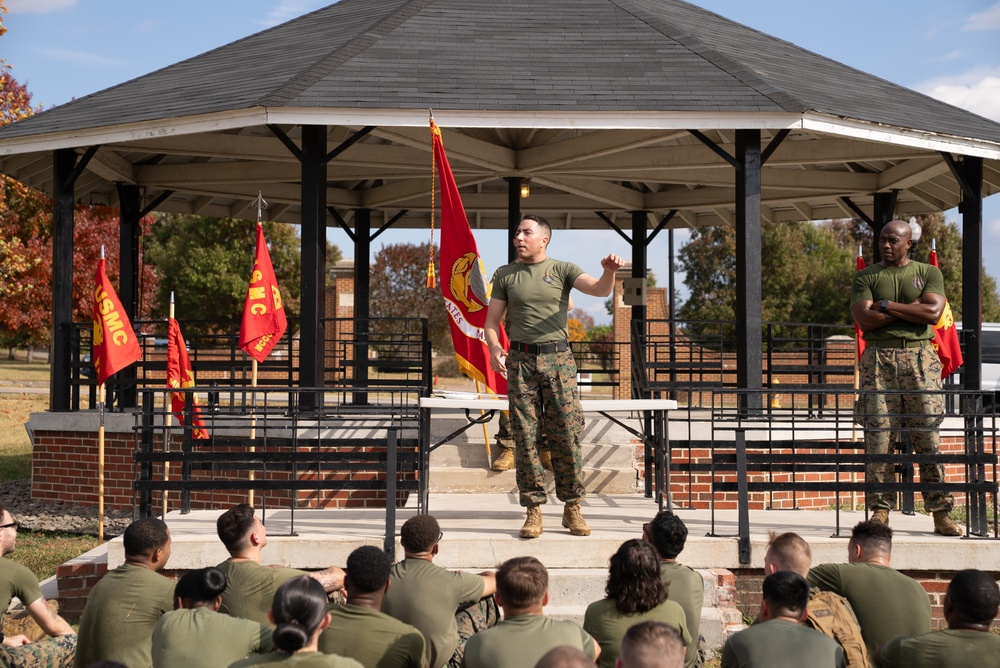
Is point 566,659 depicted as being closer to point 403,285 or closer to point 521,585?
point 521,585

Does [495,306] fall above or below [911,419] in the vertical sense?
above

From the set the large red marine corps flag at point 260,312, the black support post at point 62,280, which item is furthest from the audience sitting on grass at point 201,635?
the black support post at point 62,280

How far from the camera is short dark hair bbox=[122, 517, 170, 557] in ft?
17.8

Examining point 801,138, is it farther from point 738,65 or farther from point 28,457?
point 28,457

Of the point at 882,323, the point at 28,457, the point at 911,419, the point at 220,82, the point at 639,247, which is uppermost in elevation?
the point at 220,82

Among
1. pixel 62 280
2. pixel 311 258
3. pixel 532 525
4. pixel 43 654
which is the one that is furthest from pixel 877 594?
pixel 62 280

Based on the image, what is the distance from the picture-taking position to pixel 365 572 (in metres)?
4.86

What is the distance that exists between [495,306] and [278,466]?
2.00m

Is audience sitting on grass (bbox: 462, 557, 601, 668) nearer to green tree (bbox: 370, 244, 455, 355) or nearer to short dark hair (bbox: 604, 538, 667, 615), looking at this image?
short dark hair (bbox: 604, 538, 667, 615)

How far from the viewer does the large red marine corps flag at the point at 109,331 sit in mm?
10656

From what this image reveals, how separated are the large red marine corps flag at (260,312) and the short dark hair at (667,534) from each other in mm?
5778

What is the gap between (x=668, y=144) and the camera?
1453 centimetres

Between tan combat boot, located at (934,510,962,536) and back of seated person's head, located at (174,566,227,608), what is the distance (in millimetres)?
5317

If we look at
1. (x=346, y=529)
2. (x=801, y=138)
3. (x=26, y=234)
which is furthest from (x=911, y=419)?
(x=26, y=234)
